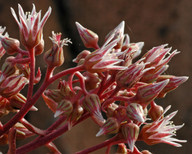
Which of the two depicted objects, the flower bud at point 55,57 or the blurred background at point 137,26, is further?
the blurred background at point 137,26

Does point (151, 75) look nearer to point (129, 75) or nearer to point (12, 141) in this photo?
point (129, 75)

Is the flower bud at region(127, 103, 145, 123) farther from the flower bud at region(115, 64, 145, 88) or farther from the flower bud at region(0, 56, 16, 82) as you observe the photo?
the flower bud at region(0, 56, 16, 82)

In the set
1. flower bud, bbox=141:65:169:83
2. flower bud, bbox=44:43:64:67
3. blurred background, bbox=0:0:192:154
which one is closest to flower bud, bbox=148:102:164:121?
flower bud, bbox=141:65:169:83

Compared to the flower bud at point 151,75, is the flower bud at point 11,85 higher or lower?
higher

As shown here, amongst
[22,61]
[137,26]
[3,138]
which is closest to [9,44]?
[22,61]

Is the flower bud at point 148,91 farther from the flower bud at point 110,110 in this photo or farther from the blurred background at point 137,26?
the blurred background at point 137,26

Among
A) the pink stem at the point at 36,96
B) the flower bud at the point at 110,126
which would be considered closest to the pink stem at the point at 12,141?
the pink stem at the point at 36,96

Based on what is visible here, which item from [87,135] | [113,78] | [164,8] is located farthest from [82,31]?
[87,135]
